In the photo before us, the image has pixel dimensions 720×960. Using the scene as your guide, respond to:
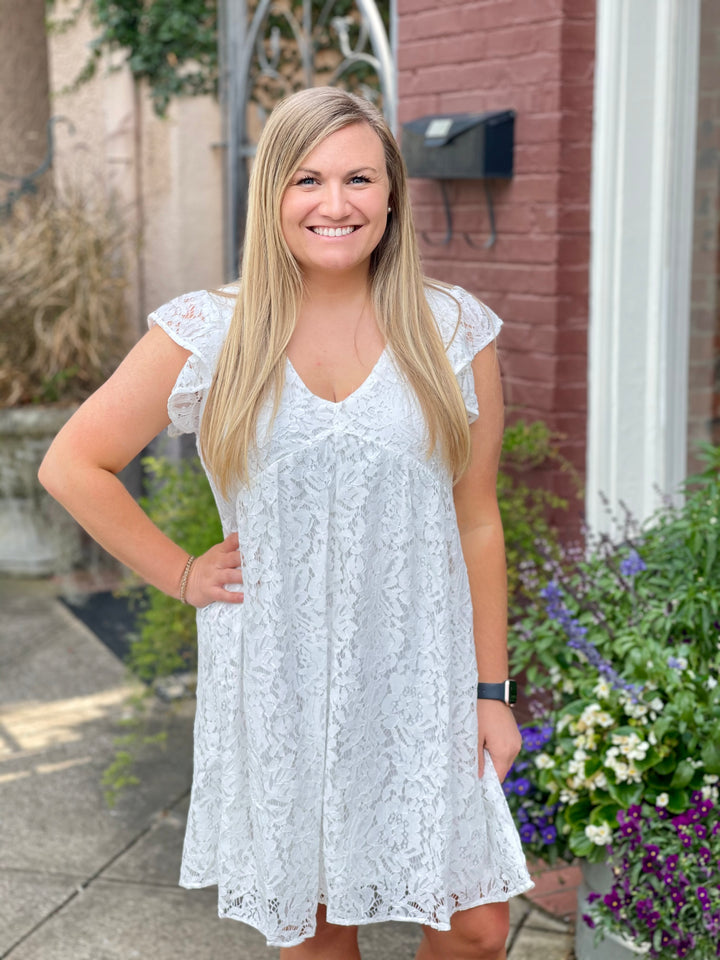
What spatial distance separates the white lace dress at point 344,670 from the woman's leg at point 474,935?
0.12 feet

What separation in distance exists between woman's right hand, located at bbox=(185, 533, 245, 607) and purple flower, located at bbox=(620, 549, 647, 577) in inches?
43.6

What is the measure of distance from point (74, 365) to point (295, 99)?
460cm

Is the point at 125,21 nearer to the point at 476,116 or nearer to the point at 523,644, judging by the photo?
the point at 476,116

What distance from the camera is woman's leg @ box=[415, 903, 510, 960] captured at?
2.07m

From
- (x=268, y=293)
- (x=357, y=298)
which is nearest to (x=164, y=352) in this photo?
(x=268, y=293)

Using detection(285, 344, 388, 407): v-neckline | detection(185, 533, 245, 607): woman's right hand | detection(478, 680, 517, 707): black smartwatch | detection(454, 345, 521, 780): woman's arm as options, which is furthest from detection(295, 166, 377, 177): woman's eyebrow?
detection(478, 680, 517, 707): black smartwatch

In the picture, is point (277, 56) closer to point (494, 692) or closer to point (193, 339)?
point (193, 339)

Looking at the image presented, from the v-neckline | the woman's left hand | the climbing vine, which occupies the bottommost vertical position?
the woman's left hand

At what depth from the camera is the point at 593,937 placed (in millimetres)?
2662

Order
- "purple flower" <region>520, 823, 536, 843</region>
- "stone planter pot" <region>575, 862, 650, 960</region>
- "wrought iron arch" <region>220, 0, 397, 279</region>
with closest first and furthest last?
"stone planter pot" <region>575, 862, 650, 960</region>
"purple flower" <region>520, 823, 536, 843</region>
"wrought iron arch" <region>220, 0, 397, 279</region>

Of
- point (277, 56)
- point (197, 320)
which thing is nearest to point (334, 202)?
point (197, 320)

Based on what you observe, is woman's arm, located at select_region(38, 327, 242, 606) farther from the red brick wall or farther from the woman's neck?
the red brick wall

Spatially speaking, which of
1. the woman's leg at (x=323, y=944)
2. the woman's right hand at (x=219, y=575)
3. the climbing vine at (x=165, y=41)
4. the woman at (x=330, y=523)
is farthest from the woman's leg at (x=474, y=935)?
the climbing vine at (x=165, y=41)

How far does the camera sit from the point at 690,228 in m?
3.64
